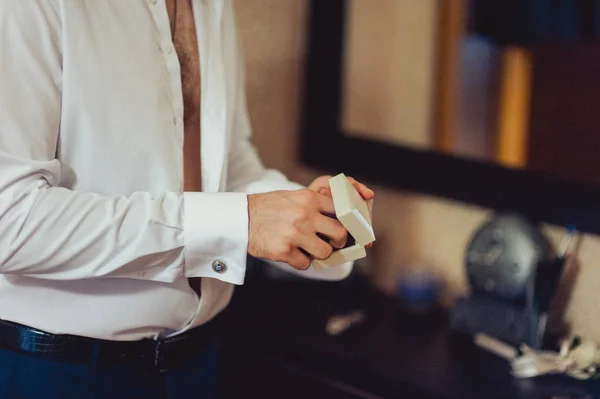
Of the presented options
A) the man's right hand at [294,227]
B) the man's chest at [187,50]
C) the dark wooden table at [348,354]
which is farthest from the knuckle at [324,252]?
the dark wooden table at [348,354]

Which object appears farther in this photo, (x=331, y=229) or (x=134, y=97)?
(x=134, y=97)

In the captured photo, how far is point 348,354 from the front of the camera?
63.1 inches

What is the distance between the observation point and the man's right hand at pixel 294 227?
962 millimetres

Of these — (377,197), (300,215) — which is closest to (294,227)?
(300,215)

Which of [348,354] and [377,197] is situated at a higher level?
[377,197]

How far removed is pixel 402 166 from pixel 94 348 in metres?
0.95

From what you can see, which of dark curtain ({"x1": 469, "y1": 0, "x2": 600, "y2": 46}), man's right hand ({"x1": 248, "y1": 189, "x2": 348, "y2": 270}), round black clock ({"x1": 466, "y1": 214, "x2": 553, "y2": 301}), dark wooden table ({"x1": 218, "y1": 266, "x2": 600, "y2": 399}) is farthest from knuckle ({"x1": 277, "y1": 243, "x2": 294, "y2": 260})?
dark curtain ({"x1": 469, "y1": 0, "x2": 600, "y2": 46})

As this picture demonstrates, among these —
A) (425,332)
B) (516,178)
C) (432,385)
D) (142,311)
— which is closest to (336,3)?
(516,178)


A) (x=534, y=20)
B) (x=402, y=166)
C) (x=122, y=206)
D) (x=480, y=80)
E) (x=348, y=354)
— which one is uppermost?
(x=534, y=20)

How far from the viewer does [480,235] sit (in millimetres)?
1669

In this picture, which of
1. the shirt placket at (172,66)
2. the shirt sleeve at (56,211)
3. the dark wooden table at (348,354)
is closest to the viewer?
the shirt sleeve at (56,211)

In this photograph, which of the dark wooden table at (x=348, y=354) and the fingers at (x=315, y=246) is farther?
the dark wooden table at (x=348, y=354)

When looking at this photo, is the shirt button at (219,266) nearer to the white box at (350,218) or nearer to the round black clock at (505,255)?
the white box at (350,218)

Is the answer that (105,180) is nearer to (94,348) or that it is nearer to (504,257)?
(94,348)
